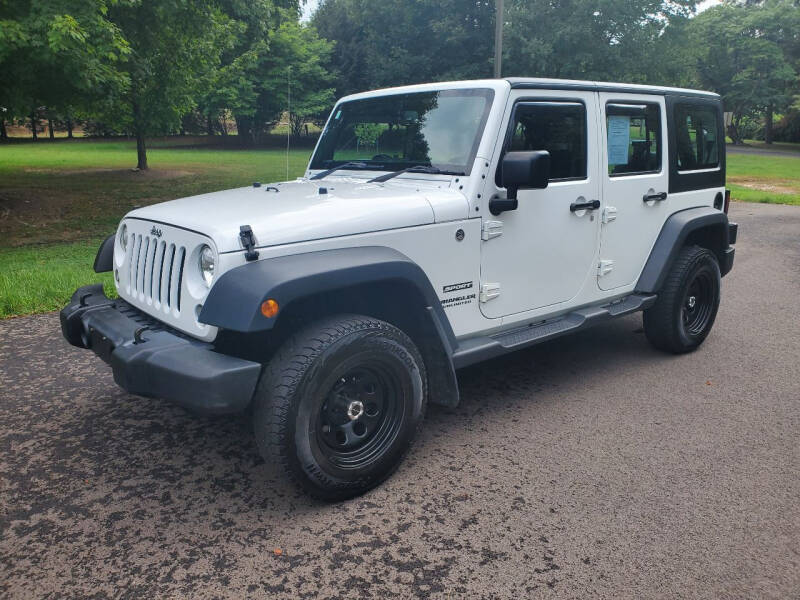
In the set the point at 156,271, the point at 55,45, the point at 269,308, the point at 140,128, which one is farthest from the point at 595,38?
the point at 269,308

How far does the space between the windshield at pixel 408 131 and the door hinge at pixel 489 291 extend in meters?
0.64

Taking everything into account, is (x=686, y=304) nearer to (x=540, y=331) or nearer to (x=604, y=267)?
(x=604, y=267)

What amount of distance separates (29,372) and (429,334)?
3.15m

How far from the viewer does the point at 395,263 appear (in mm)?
3160

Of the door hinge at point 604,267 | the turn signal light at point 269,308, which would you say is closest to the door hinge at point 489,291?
the door hinge at point 604,267

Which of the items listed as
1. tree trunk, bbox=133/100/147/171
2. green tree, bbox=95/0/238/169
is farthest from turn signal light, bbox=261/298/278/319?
tree trunk, bbox=133/100/147/171

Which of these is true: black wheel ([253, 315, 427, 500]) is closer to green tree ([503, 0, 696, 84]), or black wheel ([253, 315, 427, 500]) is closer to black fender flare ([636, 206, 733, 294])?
black fender flare ([636, 206, 733, 294])

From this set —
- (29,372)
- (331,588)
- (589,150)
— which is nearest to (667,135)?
(589,150)

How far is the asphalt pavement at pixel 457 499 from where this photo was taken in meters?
2.65

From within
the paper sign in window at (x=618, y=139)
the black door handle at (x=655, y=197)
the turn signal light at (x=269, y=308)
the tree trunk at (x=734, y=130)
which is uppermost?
the tree trunk at (x=734, y=130)

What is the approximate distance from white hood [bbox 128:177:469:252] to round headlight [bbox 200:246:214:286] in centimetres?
10

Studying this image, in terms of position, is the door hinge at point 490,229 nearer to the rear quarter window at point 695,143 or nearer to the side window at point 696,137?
the rear quarter window at point 695,143

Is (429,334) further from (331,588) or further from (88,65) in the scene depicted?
(88,65)

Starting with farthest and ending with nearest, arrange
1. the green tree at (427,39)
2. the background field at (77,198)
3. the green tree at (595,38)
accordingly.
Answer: the green tree at (427,39), the green tree at (595,38), the background field at (77,198)
